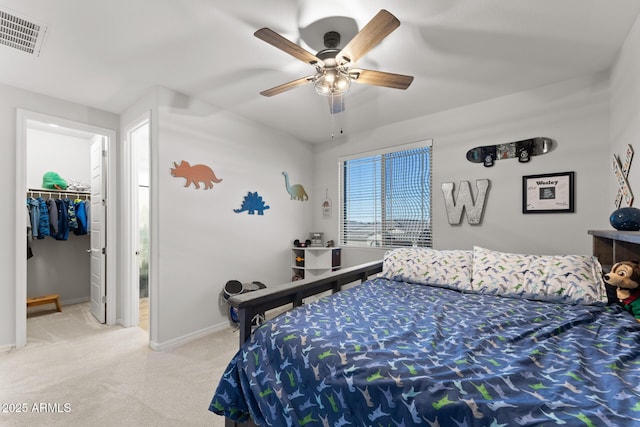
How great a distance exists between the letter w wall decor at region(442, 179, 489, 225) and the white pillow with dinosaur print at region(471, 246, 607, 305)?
870 millimetres

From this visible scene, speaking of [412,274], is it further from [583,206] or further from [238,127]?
[238,127]

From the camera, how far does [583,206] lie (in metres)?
2.42

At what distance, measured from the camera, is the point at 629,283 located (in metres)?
1.46

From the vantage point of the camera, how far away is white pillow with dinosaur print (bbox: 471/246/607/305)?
1.72 m

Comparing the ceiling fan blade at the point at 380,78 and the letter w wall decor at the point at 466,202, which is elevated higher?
the ceiling fan blade at the point at 380,78

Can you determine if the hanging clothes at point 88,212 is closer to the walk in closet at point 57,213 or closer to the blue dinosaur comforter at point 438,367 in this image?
the walk in closet at point 57,213

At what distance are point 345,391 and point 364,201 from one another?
3.01 m

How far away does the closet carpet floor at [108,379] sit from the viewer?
67.2 inches

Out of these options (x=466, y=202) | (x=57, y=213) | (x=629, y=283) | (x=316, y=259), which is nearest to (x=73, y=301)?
(x=57, y=213)

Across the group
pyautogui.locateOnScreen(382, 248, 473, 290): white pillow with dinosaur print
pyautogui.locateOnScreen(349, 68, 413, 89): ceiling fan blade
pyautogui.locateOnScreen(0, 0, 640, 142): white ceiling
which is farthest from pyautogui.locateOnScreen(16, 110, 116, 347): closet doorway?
pyautogui.locateOnScreen(382, 248, 473, 290): white pillow with dinosaur print

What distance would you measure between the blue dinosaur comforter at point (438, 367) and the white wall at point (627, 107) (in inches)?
38.3

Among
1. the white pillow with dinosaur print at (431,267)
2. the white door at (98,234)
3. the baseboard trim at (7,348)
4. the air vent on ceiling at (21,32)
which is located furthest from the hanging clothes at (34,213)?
the white pillow with dinosaur print at (431,267)

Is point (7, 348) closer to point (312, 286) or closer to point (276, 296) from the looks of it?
point (276, 296)

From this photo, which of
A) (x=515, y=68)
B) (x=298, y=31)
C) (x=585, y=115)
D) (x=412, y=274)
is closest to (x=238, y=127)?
(x=298, y=31)
